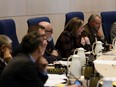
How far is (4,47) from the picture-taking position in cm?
332

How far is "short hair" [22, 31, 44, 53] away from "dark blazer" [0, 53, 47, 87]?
0.06 metres

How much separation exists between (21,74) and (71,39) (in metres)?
2.75

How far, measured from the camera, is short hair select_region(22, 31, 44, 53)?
2.59 m

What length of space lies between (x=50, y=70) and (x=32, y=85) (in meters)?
1.14

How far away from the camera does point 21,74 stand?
8.11 feet

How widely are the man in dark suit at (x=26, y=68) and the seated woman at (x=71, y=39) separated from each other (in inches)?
94.2

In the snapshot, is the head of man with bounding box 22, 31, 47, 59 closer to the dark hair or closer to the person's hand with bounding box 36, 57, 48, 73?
the person's hand with bounding box 36, 57, 48, 73

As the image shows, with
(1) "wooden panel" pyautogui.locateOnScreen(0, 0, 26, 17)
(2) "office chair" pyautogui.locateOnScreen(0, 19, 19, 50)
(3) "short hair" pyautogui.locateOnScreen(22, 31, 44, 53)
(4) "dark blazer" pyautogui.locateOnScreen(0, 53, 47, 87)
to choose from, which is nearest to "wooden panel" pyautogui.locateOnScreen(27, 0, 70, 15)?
(1) "wooden panel" pyautogui.locateOnScreen(0, 0, 26, 17)

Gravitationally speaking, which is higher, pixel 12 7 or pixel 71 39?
pixel 12 7

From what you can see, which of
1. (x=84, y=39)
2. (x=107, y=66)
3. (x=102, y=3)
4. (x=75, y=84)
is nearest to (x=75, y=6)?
(x=102, y=3)

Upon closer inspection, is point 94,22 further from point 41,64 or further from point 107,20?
point 41,64

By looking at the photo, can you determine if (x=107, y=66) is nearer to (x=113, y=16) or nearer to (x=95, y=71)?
(x=95, y=71)

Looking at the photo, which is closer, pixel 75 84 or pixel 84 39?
pixel 75 84

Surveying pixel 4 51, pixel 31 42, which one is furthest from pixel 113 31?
pixel 31 42
